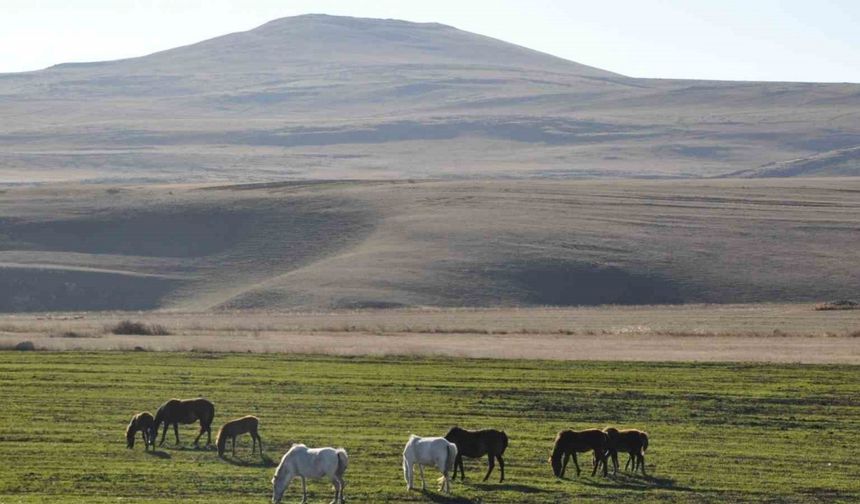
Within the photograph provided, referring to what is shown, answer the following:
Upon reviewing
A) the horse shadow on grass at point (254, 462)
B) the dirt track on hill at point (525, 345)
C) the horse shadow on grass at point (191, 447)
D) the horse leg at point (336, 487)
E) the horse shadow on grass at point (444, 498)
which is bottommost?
the horse shadow on grass at point (444, 498)

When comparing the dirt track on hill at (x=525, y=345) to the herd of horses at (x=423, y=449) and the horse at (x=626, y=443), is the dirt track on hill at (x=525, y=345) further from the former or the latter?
the horse at (x=626, y=443)

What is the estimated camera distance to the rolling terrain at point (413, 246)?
66.0 m

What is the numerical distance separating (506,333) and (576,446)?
26817mm

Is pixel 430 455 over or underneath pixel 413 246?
underneath

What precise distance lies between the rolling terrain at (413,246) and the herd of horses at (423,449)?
1485 inches

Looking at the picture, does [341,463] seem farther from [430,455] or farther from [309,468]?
[430,455]

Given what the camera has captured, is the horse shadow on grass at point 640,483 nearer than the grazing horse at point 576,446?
Yes

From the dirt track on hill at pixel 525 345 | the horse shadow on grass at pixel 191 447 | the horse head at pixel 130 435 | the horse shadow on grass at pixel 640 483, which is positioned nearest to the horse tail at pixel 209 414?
the horse shadow on grass at pixel 191 447

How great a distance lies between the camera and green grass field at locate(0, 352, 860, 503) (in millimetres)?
18953

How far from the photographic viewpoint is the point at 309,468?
58.9ft

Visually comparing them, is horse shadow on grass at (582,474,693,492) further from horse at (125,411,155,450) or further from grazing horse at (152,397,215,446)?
horse at (125,411,155,450)

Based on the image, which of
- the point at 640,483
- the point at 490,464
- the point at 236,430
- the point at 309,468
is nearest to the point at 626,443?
the point at 640,483

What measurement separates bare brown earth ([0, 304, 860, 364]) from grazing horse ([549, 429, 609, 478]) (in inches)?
645

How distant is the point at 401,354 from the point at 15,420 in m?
14.8
